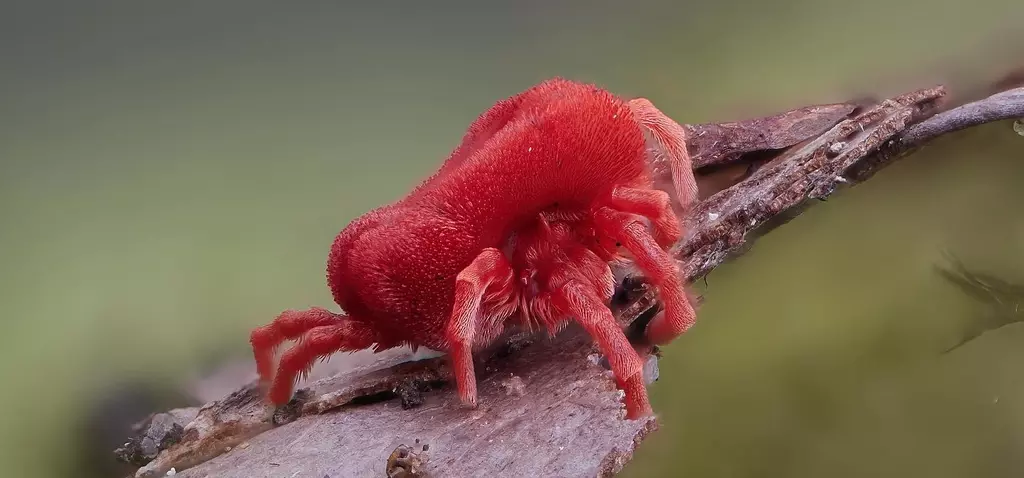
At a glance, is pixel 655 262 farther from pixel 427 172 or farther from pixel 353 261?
pixel 427 172

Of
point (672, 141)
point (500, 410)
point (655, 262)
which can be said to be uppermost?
point (672, 141)

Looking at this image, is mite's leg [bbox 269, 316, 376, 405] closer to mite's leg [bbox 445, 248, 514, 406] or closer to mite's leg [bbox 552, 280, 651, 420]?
mite's leg [bbox 445, 248, 514, 406]

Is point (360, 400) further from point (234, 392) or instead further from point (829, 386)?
point (829, 386)

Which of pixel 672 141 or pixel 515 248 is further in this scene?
pixel 672 141

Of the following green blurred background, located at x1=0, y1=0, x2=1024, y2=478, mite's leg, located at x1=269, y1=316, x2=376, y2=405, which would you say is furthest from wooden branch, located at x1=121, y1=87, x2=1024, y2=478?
green blurred background, located at x1=0, y1=0, x2=1024, y2=478

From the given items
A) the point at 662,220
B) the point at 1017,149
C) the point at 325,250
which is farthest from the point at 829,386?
the point at 325,250

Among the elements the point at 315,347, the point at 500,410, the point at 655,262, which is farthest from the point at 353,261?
the point at 655,262
